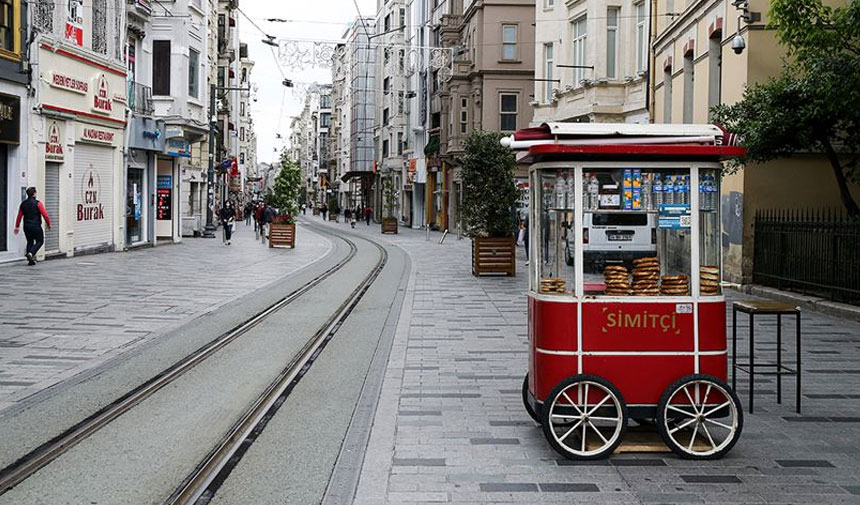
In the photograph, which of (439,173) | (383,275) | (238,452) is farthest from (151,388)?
(439,173)

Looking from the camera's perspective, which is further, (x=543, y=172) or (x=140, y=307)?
(x=140, y=307)

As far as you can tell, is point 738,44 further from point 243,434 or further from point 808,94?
point 243,434

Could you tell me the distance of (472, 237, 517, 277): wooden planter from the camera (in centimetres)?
2425

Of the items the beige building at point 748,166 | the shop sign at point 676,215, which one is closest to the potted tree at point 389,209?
the beige building at point 748,166

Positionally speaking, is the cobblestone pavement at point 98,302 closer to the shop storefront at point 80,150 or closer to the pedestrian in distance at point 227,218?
the shop storefront at point 80,150

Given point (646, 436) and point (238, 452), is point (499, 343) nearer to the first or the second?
point (646, 436)

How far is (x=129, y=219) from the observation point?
1309 inches

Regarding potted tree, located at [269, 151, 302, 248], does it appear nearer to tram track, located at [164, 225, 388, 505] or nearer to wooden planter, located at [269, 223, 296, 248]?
wooden planter, located at [269, 223, 296, 248]

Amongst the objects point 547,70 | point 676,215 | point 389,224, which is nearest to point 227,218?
point 547,70

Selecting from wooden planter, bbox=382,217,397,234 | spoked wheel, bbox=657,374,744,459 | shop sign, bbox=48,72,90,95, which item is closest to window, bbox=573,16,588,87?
shop sign, bbox=48,72,90,95

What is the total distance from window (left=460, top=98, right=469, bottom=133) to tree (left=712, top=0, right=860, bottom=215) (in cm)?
3618

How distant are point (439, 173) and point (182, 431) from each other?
56428 millimetres

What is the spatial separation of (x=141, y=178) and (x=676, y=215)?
31.0 metres

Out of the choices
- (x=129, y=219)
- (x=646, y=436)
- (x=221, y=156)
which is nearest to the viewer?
(x=646, y=436)
